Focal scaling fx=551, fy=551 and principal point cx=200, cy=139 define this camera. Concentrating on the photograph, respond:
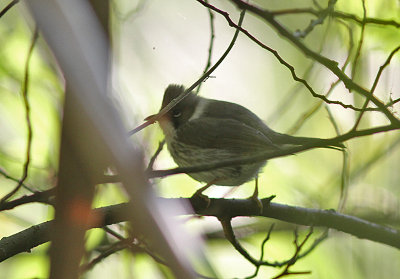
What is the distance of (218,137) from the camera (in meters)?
3.71

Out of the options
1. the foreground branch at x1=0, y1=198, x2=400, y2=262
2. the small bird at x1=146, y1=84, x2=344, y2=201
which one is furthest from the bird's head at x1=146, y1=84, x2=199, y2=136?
the foreground branch at x1=0, y1=198, x2=400, y2=262

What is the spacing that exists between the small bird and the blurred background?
0.17 m

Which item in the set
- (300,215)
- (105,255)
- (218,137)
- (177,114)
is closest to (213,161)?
(218,137)

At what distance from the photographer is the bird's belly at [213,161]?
341cm

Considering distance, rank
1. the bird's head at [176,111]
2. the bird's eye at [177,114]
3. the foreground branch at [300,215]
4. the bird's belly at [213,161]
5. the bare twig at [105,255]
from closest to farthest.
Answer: the bare twig at [105,255] < the foreground branch at [300,215] < the bird's belly at [213,161] < the bird's head at [176,111] < the bird's eye at [177,114]

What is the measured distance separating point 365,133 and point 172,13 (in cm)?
280

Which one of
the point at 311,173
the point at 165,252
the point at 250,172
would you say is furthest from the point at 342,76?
the point at 311,173

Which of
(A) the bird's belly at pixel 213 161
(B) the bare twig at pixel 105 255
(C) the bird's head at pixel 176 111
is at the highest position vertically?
(C) the bird's head at pixel 176 111

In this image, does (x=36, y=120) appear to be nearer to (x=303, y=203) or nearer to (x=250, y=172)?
(x=250, y=172)

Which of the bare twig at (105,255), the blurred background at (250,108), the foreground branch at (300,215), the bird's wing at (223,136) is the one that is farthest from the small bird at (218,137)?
the bare twig at (105,255)

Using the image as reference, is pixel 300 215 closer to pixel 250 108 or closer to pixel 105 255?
pixel 105 255

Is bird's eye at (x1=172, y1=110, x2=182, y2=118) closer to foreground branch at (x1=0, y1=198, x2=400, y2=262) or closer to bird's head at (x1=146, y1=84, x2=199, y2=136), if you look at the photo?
bird's head at (x1=146, y1=84, x2=199, y2=136)

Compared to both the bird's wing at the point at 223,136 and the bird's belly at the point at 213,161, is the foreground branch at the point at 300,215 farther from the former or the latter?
the bird's wing at the point at 223,136

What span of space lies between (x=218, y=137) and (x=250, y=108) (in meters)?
0.64
